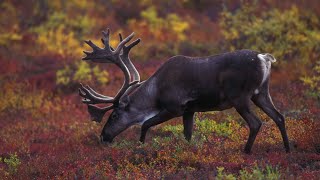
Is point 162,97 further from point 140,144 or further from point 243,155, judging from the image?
point 243,155

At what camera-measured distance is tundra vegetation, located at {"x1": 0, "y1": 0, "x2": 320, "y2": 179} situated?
8633 mm

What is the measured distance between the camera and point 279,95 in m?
13.4

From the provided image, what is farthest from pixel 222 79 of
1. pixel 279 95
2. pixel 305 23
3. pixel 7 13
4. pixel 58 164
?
pixel 7 13

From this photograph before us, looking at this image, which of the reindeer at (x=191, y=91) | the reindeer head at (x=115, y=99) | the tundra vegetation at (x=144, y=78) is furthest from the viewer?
the reindeer head at (x=115, y=99)

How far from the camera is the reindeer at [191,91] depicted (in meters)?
8.95

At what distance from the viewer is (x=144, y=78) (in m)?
15.1

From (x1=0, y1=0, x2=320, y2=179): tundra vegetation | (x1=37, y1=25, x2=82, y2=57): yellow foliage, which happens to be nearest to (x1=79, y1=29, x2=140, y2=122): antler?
(x1=0, y1=0, x2=320, y2=179): tundra vegetation

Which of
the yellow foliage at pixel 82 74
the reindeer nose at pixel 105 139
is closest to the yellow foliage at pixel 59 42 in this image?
the yellow foliage at pixel 82 74

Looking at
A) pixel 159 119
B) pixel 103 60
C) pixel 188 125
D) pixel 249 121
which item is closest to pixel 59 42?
pixel 103 60

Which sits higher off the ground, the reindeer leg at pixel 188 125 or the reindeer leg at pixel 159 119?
the reindeer leg at pixel 159 119

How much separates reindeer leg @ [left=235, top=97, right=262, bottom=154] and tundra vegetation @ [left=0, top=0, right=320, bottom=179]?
0.23m

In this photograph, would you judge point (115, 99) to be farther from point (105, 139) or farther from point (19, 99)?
point (19, 99)

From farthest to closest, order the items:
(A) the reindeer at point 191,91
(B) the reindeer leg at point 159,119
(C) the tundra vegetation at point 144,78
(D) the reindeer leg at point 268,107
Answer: (B) the reindeer leg at point 159,119
(D) the reindeer leg at point 268,107
(A) the reindeer at point 191,91
(C) the tundra vegetation at point 144,78

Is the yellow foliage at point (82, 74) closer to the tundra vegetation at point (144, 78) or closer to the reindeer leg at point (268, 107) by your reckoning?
the tundra vegetation at point (144, 78)
